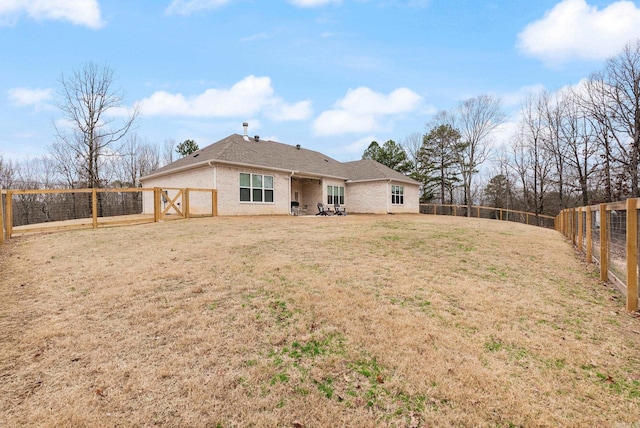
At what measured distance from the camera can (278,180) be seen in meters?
17.1

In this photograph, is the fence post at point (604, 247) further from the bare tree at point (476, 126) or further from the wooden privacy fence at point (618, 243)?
the bare tree at point (476, 126)

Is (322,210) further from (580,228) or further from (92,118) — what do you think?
(92,118)

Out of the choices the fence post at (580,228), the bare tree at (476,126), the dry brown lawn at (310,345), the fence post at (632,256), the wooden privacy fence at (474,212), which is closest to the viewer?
the dry brown lawn at (310,345)

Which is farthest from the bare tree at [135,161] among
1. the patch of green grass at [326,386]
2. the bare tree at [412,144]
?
Answer: the patch of green grass at [326,386]

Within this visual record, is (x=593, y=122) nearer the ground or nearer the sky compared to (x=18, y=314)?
nearer the sky

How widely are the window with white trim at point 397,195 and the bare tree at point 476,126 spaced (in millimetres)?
8180

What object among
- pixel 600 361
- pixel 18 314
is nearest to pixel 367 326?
pixel 600 361

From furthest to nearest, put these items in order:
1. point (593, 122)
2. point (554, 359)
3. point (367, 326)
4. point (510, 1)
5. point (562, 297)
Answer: point (593, 122), point (510, 1), point (562, 297), point (367, 326), point (554, 359)

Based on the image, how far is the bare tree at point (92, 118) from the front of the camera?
2161cm

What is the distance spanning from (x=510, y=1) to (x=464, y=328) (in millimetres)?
14336

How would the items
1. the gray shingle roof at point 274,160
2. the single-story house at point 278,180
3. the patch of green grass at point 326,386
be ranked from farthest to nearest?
1. the gray shingle roof at point 274,160
2. the single-story house at point 278,180
3. the patch of green grass at point 326,386

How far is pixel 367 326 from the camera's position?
3.32 metres

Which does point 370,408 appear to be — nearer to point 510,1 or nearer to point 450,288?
point 450,288

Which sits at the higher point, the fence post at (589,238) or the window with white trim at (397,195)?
the window with white trim at (397,195)
